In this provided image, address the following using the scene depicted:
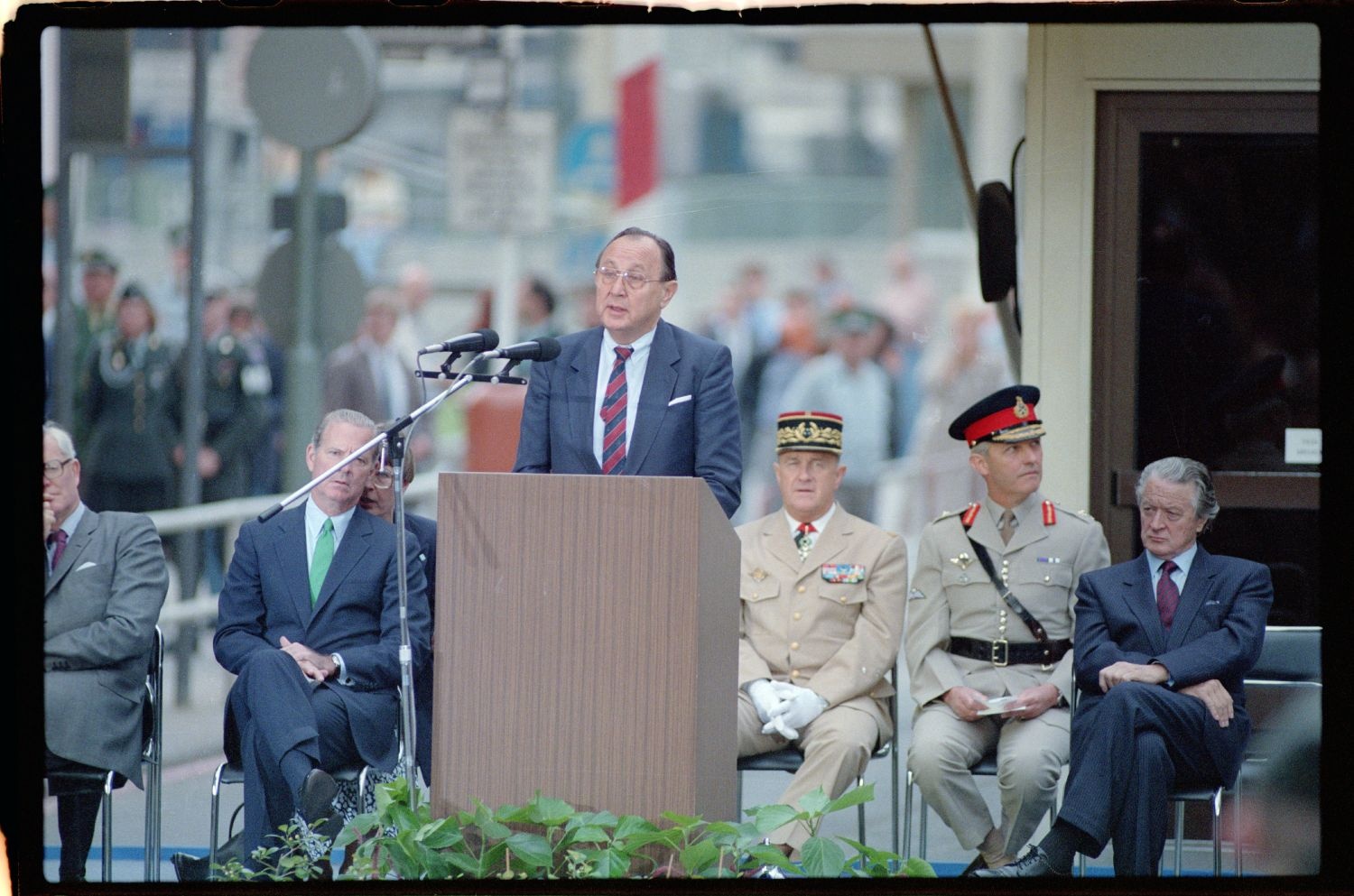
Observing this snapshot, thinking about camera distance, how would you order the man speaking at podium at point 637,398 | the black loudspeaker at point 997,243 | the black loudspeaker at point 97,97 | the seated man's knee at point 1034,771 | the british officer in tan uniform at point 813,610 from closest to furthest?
1. the man speaking at podium at point 637,398
2. the seated man's knee at point 1034,771
3. the british officer in tan uniform at point 813,610
4. the black loudspeaker at point 997,243
5. the black loudspeaker at point 97,97

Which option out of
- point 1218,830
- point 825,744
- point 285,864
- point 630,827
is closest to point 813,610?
point 825,744

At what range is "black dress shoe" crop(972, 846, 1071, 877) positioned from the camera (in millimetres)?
5418

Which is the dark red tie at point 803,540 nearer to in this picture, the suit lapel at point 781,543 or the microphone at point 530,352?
the suit lapel at point 781,543

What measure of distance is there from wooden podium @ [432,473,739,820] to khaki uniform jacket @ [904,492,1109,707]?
4.64 feet

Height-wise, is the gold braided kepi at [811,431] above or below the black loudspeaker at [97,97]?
below

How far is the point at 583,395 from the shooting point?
5.71 metres

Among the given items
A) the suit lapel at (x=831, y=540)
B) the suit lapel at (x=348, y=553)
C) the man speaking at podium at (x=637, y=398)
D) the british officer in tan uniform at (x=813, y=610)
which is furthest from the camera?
the suit lapel at (x=831, y=540)

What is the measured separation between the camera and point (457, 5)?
4.89 m

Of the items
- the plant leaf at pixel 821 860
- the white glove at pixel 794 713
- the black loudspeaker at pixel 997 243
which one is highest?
the black loudspeaker at pixel 997 243

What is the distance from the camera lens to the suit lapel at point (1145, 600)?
5.70 meters

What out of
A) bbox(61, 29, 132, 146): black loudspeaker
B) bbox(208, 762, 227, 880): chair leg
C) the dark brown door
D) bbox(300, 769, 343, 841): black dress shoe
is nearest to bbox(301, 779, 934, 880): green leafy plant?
bbox(300, 769, 343, 841): black dress shoe

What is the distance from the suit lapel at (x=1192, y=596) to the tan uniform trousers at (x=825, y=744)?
3.08ft

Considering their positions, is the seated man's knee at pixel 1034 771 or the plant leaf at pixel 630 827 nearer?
the plant leaf at pixel 630 827

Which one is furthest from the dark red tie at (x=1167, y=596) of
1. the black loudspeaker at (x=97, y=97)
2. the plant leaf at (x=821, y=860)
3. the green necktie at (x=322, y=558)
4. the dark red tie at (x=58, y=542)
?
the black loudspeaker at (x=97, y=97)
